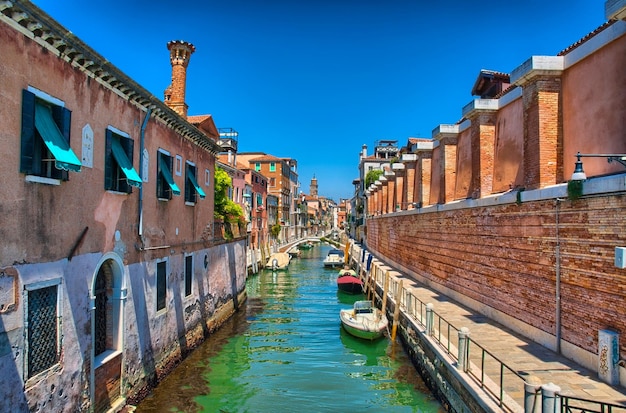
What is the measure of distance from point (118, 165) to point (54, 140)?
7.50 feet

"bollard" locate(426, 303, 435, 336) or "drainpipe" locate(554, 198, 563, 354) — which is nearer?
"drainpipe" locate(554, 198, 563, 354)

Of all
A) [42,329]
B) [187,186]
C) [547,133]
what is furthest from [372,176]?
[42,329]

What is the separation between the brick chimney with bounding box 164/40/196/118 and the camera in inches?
614

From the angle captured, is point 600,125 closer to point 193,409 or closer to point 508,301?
point 508,301

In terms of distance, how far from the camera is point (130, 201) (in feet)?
30.4

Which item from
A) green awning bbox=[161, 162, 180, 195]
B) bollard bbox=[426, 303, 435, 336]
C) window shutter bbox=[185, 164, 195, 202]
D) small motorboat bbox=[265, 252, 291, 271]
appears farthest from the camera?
small motorboat bbox=[265, 252, 291, 271]

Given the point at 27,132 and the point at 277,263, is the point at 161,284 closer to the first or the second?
the point at 27,132

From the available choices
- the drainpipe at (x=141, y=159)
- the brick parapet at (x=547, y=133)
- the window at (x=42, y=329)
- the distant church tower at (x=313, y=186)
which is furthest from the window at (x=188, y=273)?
the distant church tower at (x=313, y=186)

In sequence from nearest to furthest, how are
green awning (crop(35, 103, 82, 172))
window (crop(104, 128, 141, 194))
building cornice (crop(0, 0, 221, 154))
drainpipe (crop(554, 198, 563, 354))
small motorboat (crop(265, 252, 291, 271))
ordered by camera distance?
building cornice (crop(0, 0, 221, 154)) < green awning (crop(35, 103, 82, 172)) < window (crop(104, 128, 141, 194)) < drainpipe (crop(554, 198, 563, 354)) < small motorboat (crop(265, 252, 291, 271))

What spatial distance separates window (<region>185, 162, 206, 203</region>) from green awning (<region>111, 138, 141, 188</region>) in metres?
4.19

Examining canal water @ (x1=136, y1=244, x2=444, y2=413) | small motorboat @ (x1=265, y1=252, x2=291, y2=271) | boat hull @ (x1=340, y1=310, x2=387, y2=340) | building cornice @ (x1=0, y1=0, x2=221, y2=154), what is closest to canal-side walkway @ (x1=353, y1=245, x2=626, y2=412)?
canal water @ (x1=136, y1=244, x2=444, y2=413)

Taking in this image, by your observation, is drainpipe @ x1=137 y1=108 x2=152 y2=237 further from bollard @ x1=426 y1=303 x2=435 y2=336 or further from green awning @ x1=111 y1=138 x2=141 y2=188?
→ bollard @ x1=426 y1=303 x2=435 y2=336

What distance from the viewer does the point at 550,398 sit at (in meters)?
4.93

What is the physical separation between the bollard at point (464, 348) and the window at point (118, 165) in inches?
261
